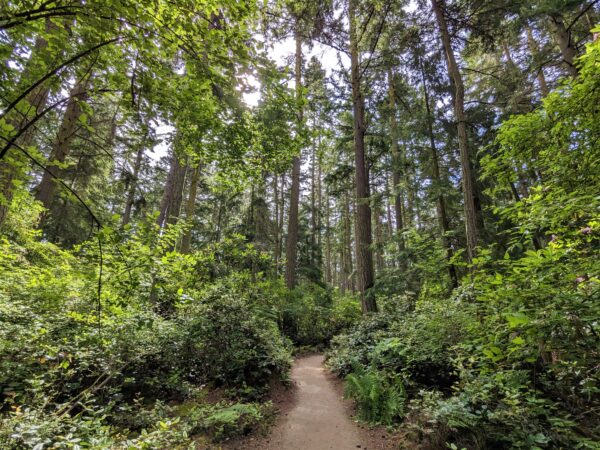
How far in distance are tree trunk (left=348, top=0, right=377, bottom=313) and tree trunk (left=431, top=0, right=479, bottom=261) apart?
10.6ft

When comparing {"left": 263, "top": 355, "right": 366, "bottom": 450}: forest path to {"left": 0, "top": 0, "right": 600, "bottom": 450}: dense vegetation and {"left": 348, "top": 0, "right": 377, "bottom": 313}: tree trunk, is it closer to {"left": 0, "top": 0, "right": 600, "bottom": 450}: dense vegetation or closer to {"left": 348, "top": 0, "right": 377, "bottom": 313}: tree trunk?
{"left": 0, "top": 0, "right": 600, "bottom": 450}: dense vegetation

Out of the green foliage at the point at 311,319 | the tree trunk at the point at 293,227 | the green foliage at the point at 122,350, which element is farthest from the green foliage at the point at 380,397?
the tree trunk at the point at 293,227

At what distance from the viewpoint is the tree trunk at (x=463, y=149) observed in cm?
665

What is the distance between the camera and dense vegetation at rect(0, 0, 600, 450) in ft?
8.29

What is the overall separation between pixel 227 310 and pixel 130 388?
2184 mm

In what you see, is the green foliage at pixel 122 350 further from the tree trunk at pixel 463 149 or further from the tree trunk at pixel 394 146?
the tree trunk at pixel 394 146

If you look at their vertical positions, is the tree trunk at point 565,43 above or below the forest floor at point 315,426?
above

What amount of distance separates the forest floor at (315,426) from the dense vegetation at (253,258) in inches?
10.8

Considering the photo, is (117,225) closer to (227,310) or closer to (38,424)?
Result: (38,424)

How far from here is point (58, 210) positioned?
13.9m

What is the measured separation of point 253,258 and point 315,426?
22.6ft

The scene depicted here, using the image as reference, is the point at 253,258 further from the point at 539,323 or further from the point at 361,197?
the point at 539,323

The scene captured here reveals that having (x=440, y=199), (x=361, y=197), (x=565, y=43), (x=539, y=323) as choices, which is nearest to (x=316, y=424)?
(x=539, y=323)

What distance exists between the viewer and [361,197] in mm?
10461
